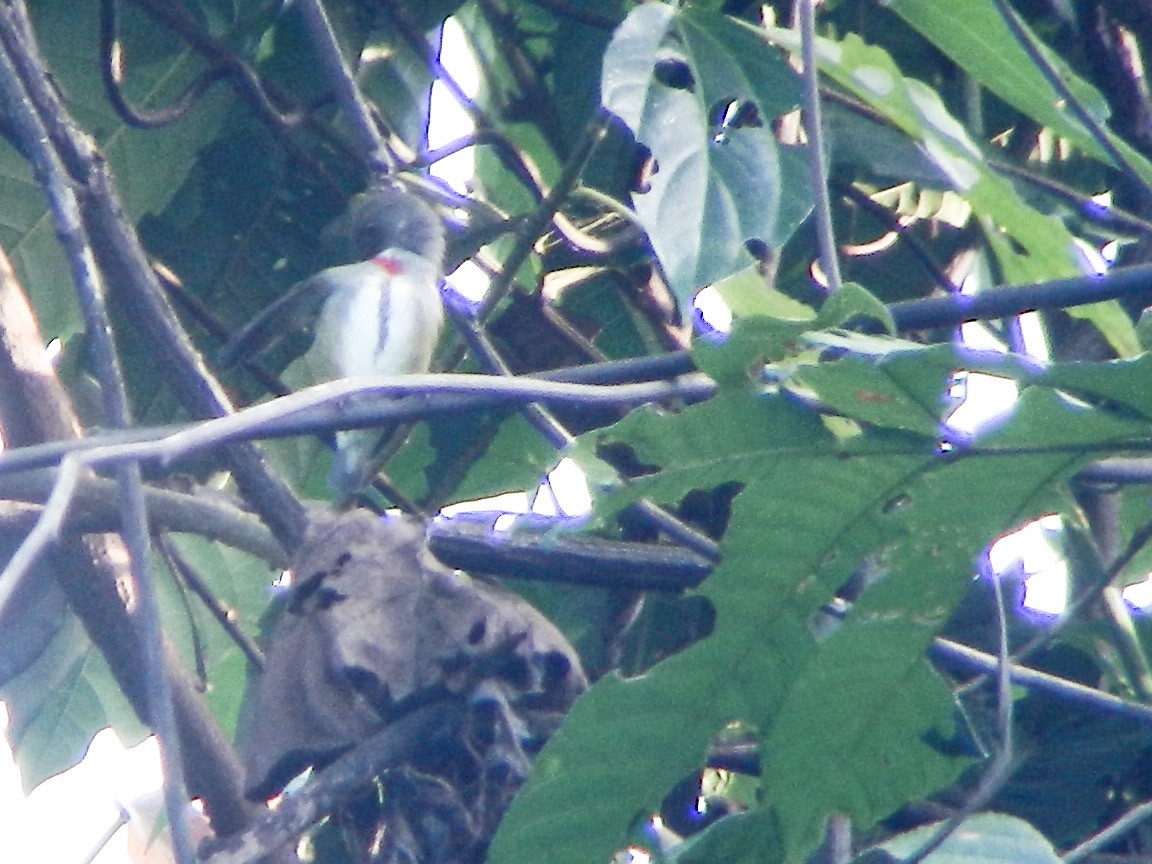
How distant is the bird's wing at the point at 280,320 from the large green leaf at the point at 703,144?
592 millimetres

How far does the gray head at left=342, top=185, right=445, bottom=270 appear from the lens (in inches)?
78.4

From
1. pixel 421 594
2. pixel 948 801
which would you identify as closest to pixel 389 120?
pixel 421 594

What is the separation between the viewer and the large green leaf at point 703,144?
137cm

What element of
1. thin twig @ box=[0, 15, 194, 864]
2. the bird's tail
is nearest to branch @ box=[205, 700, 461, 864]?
thin twig @ box=[0, 15, 194, 864]

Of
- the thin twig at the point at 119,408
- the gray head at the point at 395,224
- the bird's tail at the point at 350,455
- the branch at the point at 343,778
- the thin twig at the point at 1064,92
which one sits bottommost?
the bird's tail at the point at 350,455

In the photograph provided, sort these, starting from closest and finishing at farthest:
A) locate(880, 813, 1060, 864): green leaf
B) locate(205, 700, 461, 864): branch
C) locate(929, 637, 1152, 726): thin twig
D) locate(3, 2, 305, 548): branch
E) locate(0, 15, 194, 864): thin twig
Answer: locate(0, 15, 194, 864): thin twig → locate(205, 700, 461, 864): branch → locate(880, 813, 1060, 864): green leaf → locate(929, 637, 1152, 726): thin twig → locate(3, 2, 305, 548): branch

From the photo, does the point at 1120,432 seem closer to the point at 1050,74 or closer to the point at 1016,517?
the point at 1016,517

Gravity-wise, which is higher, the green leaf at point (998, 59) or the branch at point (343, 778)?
the green leaf at point (998, 59)

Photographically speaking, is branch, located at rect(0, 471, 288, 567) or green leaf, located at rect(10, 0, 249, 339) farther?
green leaf, located at rect(10, 0, 249, 339)

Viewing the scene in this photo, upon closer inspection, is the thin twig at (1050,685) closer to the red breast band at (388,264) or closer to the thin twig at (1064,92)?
the thin twig at (1064,92)

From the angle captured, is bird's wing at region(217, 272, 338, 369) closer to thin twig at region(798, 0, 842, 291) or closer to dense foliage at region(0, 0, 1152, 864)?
dense foliage at region(0, 0, 1152, 864)

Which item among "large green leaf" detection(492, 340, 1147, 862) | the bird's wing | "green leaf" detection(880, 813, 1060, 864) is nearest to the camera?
"large green leaf" detection(492, 340, 1147, 862)

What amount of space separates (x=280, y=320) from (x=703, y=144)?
726mm

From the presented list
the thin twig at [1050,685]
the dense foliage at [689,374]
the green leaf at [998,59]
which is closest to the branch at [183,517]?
the dense foliage at [689,374]
